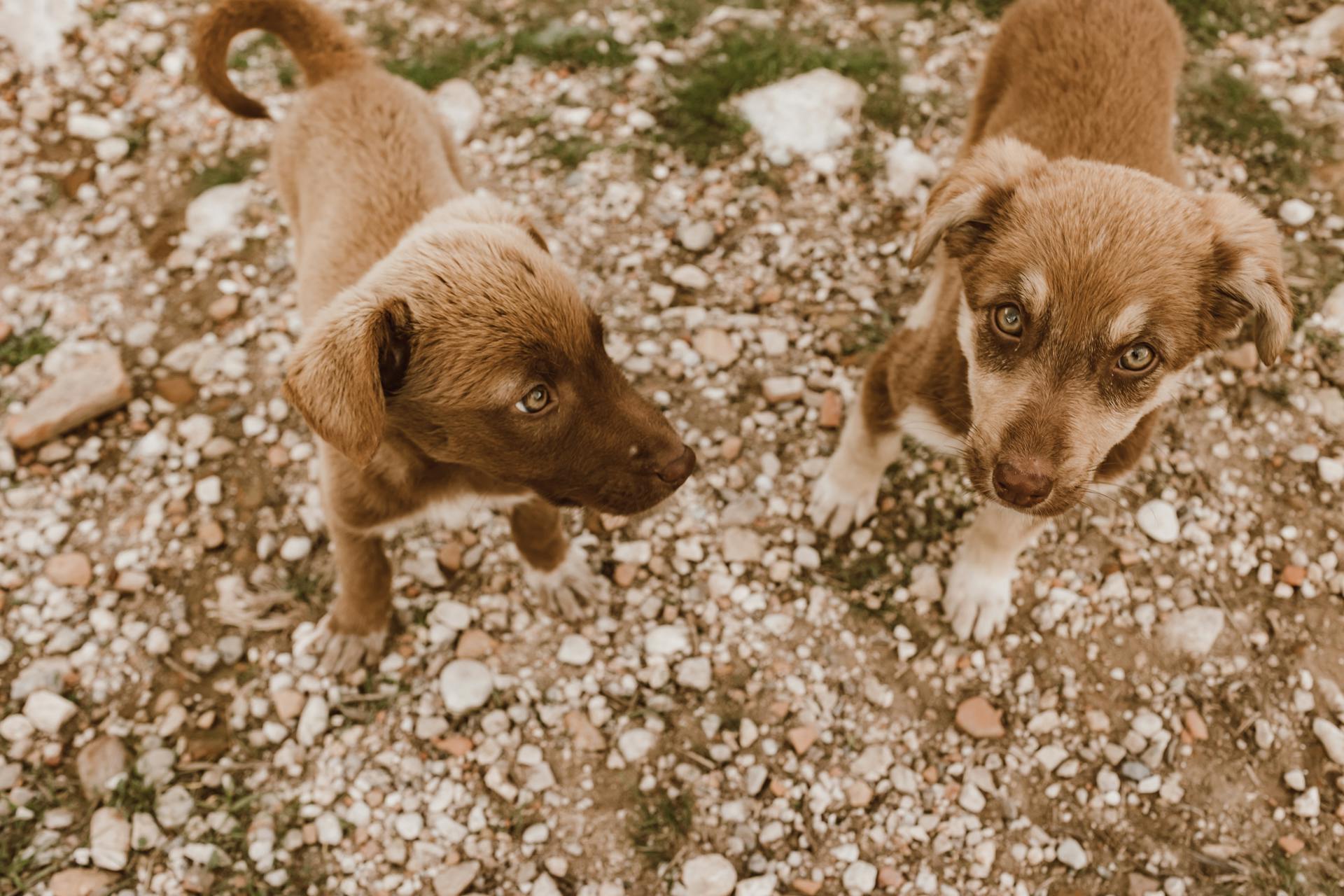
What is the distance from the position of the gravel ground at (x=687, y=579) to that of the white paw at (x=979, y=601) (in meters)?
0.13

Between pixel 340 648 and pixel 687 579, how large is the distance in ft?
5.14

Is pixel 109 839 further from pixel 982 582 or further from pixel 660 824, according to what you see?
pixel 982 582

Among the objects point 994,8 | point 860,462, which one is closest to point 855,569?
point 860,462

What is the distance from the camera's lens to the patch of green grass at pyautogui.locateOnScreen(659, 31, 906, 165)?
5430mm

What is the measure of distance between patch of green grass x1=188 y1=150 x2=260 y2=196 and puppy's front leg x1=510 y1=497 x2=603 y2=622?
3070 mm

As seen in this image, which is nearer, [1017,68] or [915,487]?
[1017,68]

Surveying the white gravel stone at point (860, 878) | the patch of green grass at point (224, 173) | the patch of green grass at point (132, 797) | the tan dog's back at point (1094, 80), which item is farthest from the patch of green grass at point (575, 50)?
the white gravel stone at point (860, 878)

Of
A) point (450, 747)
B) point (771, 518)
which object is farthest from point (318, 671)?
point (771, 518)

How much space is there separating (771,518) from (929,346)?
1250 mm

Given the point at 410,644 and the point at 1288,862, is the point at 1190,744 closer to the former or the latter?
the point at 1288,862

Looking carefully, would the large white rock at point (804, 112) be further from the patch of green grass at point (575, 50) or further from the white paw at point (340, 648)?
the white paw at point (340, 648)

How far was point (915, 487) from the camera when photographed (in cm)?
447

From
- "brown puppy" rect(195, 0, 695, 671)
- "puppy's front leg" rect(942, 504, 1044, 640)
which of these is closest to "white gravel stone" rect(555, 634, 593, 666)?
"brown puppy" rect(195, 0, 695, 671)

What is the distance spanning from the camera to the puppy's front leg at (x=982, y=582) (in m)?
3.83
